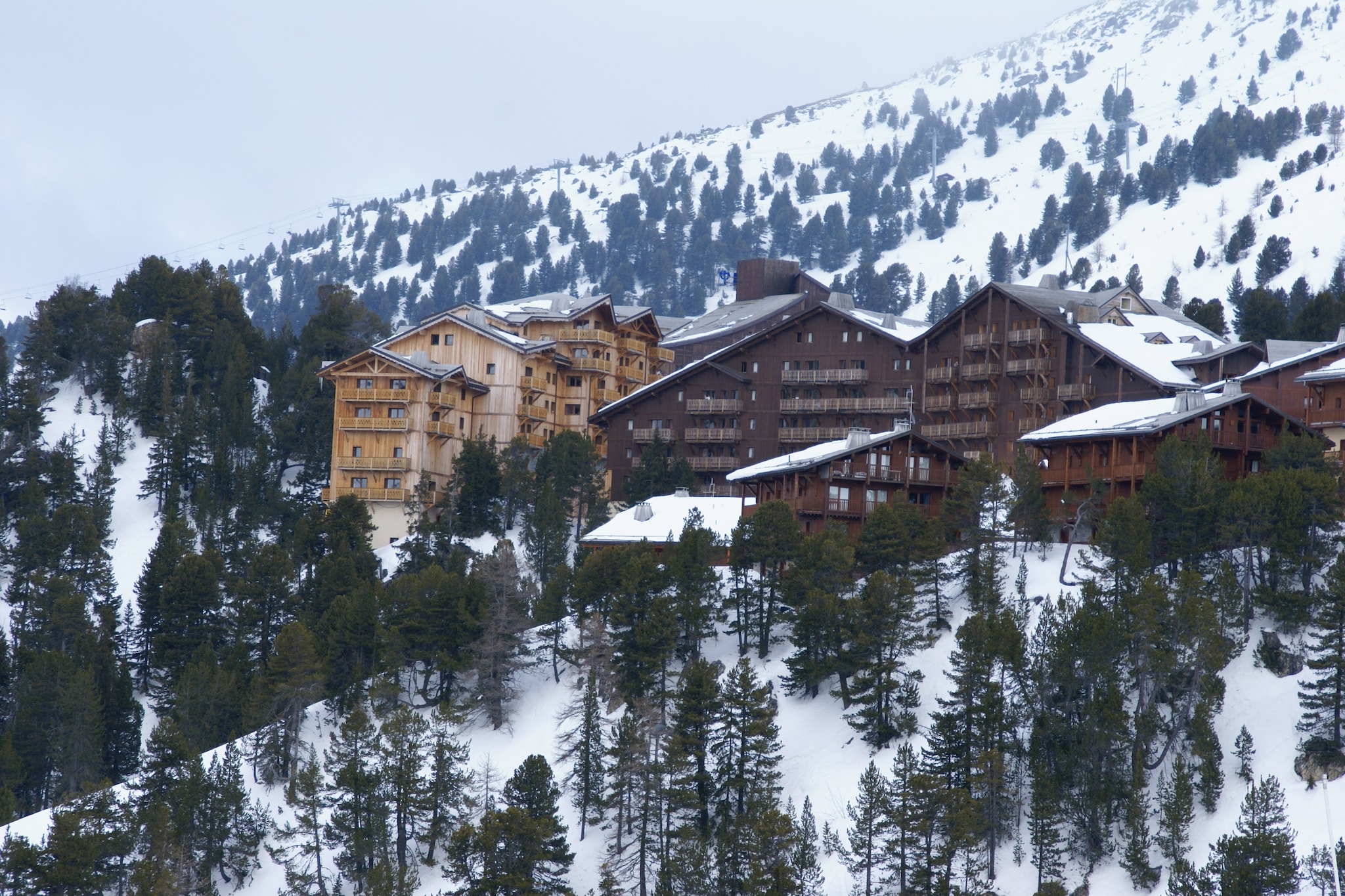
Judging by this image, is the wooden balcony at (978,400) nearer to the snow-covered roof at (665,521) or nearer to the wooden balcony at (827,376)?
the wooden balcony at (827,376)

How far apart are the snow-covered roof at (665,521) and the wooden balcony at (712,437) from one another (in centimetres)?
2080

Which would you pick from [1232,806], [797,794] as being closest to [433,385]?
[797,794]

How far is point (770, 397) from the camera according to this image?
11250cm

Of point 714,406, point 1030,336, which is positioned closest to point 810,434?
point 714,406

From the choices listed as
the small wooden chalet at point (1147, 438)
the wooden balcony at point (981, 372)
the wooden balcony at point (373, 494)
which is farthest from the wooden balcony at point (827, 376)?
the small wooden chalet at point (1147, 438)

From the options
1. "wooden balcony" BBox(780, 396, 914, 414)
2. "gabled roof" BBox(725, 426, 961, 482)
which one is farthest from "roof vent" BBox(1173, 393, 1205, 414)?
"wooden balcony" BBox(780, 396, 914, 414)

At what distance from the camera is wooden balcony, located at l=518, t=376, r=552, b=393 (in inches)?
4545

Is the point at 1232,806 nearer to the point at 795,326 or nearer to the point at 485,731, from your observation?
the point at 485,731

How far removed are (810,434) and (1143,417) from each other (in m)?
33.5

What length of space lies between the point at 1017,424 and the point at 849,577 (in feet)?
109

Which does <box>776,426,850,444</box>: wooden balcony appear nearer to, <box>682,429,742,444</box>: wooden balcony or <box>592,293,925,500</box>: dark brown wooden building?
<box>592,293,925,500</box>: dark brown wooden building

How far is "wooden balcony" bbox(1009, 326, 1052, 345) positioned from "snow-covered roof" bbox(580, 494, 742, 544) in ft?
77.1

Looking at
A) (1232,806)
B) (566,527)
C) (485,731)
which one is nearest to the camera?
(1232,806)

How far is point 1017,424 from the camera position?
330 feet
